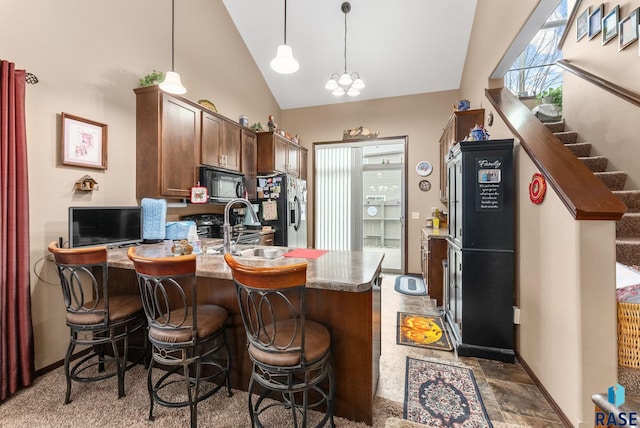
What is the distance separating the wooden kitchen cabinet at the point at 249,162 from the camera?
418cm

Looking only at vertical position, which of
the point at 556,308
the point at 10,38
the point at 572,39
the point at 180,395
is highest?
the point at 572,39

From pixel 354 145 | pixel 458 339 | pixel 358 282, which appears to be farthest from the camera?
pixel 354 145

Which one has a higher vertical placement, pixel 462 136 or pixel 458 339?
pixel 462 136

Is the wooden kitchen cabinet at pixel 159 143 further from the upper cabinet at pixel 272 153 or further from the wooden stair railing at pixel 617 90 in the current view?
the wooden stair railing at pixel 617 90

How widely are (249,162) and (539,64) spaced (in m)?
5.14

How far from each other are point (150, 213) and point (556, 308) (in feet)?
11.4

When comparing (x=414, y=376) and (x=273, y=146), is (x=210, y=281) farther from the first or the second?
(x=273, y=146)

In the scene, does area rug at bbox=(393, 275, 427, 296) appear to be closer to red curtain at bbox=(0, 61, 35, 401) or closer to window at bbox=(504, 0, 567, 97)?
window at bbox=(504, 0, 567, 97)

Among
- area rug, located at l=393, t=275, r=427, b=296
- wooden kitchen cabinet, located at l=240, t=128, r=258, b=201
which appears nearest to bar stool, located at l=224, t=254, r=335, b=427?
area rug, located at l=393, t=275, r=427, b=296

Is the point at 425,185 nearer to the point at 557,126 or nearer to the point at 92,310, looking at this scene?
the point at 557,126

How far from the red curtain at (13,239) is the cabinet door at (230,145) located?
1.94 metres

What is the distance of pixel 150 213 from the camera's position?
2771mm

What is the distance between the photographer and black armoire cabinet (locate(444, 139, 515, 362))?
2.26 m

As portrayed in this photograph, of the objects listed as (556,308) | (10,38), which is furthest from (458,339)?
(10,38)
